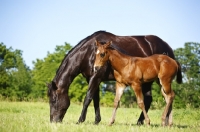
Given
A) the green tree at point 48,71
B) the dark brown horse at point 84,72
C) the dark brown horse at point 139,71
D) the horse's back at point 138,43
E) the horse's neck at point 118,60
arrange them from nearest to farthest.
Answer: the dark brown horse at point 139,71
the horse's neck at point 118,60
the dark brown horse at point 84,72
the horse's back at point 138,43
the green tree at point 48,71

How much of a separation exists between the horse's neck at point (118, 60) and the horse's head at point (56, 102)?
1.96 m

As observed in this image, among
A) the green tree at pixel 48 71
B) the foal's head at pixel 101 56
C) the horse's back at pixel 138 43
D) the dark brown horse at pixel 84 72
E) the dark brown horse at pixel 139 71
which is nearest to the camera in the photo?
the foal's head at pixel 101 56

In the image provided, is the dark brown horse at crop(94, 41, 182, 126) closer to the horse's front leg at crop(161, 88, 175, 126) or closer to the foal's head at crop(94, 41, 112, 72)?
the horse's front leg at crop(161, 88, 175, 126)

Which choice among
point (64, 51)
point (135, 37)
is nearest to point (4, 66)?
point (64, 51)

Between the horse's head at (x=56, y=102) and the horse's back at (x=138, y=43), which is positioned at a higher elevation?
the horse's back at (x=138, y=43)

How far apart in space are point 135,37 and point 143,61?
2.33m

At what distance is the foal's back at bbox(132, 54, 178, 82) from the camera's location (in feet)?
25.9

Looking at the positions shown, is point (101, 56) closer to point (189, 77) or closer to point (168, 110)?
point (168, 110)

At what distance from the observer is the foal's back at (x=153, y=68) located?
7891mm

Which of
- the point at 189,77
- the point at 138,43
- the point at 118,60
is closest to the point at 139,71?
the point at 118,60

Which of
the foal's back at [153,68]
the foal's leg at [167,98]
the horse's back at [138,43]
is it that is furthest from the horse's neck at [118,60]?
the horse's back at [138,43]

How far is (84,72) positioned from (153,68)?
7.46ft

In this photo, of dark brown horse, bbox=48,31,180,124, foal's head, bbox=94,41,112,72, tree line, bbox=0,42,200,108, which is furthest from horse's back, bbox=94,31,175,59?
tree line, bbox=0,42,200,108

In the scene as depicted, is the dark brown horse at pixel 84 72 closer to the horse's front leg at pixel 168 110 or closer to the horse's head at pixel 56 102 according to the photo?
the horse's head at pixel 56 102
